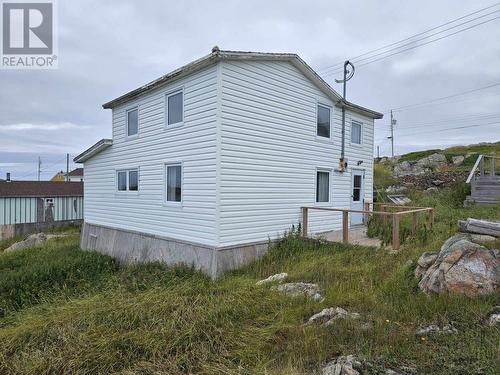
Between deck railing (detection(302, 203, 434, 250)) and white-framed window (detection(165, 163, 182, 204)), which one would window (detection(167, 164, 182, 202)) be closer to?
white-framed window (detection(165, 163, 182, 204))

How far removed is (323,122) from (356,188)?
3278 millimetres

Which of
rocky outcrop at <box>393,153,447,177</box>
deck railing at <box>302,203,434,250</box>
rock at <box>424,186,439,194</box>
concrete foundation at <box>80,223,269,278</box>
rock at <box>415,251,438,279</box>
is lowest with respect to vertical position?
concrete foundation at <box>80,223,269,278</box>

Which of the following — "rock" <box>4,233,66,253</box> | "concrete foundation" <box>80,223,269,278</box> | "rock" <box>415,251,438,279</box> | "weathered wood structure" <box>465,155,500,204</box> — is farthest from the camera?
"rock" <box>4,233,66,253</box>

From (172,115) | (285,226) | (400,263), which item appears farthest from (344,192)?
(172,115)

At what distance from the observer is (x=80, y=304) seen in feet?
19.9

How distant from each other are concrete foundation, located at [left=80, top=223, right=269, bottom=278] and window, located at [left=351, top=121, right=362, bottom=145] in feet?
19.8

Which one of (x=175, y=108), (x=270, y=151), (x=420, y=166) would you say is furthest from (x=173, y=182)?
(x=420, y=166)

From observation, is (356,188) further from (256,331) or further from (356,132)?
(256,331)

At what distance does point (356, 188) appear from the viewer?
42.9ft

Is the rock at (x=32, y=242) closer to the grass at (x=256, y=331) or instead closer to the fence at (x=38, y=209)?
the fence at (x=38, y=209)

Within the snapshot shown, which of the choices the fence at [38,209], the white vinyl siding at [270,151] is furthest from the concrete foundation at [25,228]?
the white vinyl siding at [270,151]

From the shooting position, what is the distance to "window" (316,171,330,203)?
37.4 feet

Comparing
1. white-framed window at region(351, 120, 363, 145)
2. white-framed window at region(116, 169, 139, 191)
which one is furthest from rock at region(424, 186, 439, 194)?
white-framed window at region(116, 169, 139, 191)

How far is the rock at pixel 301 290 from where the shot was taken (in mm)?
5822
